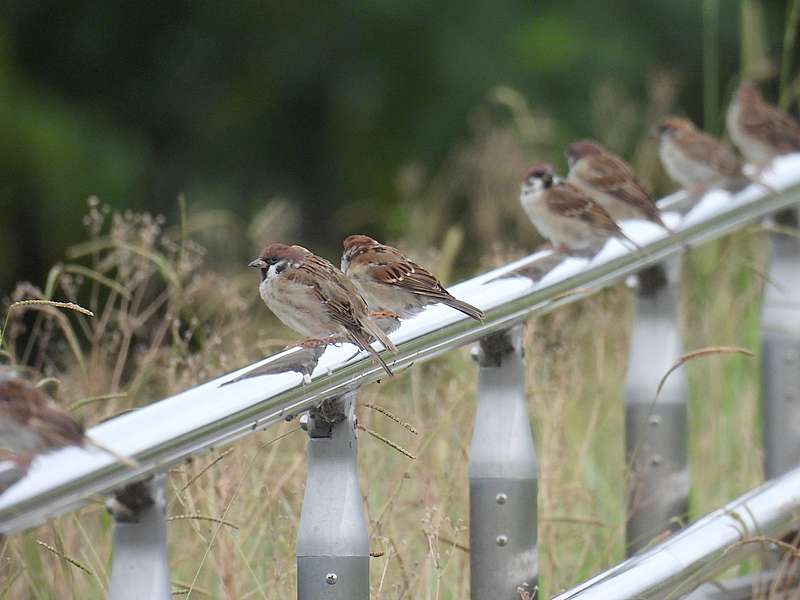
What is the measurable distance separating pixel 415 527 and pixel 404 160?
20.6 feet

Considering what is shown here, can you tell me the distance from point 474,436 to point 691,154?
2.70 meters

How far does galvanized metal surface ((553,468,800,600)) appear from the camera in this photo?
2.46 meters

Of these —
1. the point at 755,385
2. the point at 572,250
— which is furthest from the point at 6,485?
the point at 755,385

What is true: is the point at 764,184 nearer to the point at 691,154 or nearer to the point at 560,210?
the point at 560,210

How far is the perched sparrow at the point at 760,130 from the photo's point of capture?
5223mm

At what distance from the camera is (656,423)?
10.7 feet

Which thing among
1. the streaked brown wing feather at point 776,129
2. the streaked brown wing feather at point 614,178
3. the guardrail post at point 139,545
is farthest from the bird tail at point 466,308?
the streaked brown wing feather at point 776,129

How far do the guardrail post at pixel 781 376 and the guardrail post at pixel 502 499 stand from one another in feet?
4.62

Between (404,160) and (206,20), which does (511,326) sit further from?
(206,20)

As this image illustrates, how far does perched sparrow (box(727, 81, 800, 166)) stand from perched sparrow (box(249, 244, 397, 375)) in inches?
96.6

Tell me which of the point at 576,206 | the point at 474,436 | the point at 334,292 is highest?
the point at 576,206

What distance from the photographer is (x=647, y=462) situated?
326 centimetres

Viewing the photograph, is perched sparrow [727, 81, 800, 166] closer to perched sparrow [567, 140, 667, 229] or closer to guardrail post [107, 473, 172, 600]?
perched sparrow [567, 140, 667, 229]

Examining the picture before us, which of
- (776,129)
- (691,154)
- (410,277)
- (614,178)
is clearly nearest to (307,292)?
(410,277)
